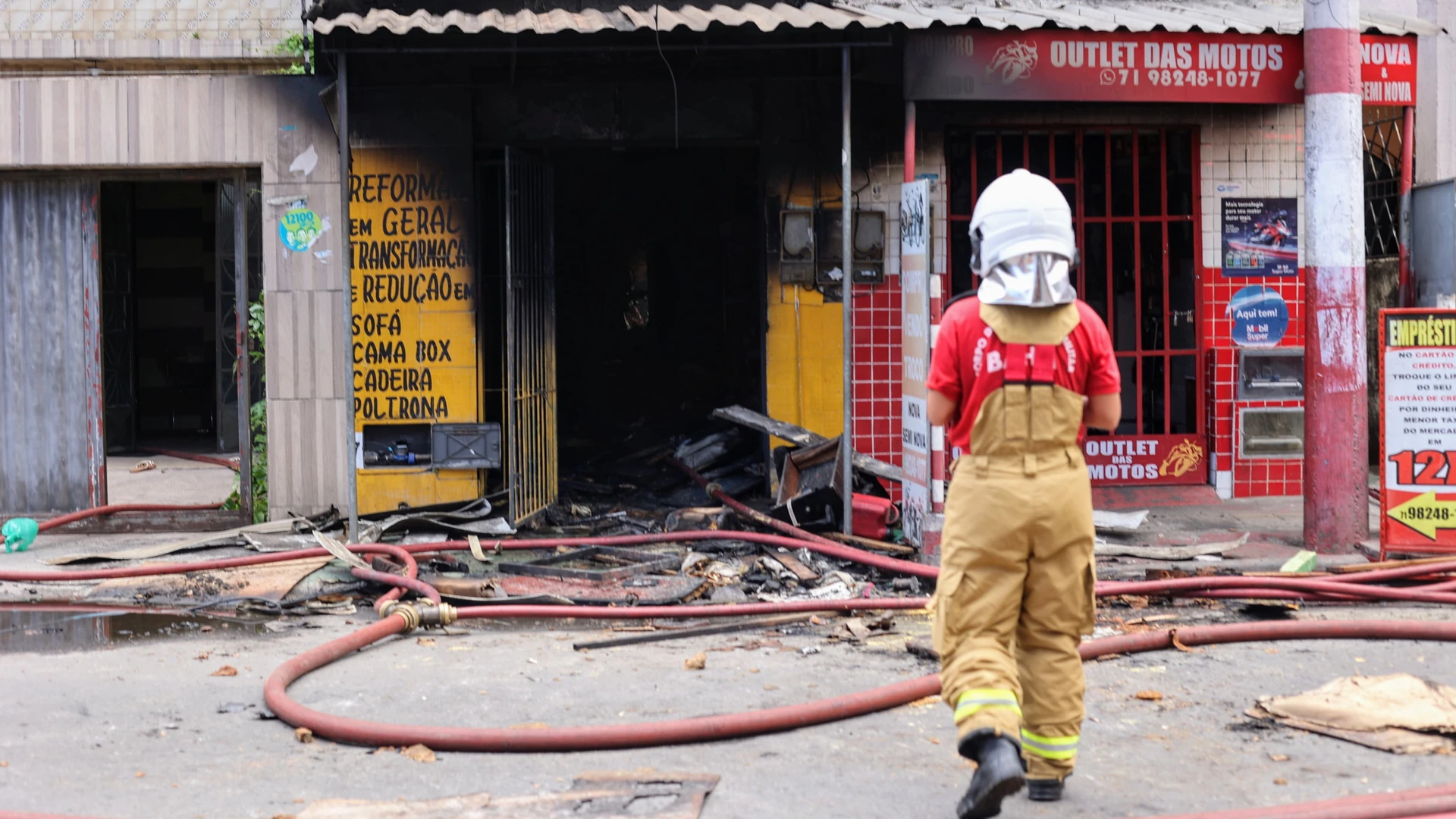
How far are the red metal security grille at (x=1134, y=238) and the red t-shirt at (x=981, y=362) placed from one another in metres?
6.55

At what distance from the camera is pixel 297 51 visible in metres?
11.2

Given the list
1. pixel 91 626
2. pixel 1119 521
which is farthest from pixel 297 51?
pixel 1119 521

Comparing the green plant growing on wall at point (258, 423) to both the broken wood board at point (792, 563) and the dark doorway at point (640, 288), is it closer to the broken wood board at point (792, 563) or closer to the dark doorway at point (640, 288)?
the broken wood board at point (792, 563)

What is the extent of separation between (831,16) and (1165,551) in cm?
383

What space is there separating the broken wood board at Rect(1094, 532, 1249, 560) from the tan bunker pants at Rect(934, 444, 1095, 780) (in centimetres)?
437

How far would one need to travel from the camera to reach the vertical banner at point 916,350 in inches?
327

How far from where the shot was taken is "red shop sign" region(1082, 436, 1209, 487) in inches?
421

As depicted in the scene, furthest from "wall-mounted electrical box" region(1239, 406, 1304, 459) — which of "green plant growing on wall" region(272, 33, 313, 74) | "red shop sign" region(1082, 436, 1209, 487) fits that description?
"green plant growing on wall" region(272, 33, 313, 74)

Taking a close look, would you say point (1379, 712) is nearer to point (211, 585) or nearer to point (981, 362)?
point (981, 362)

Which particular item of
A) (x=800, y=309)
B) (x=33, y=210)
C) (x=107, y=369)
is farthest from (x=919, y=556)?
(x=107, y=369)

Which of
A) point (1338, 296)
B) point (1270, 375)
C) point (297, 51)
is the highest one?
point (297, 51)

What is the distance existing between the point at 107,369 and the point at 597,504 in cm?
743

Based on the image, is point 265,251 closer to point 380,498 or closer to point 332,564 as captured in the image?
point 380,498

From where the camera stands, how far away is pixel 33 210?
10.5 metres
